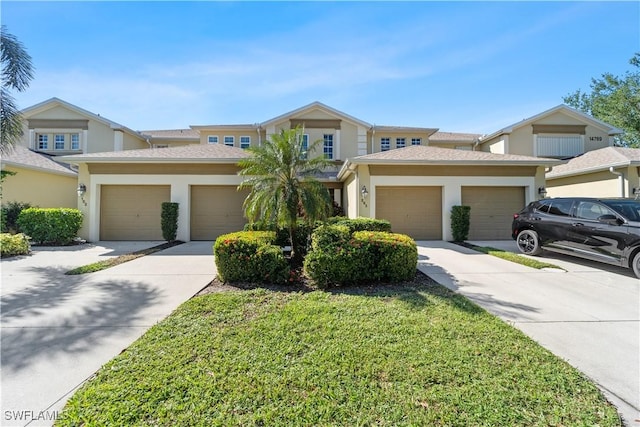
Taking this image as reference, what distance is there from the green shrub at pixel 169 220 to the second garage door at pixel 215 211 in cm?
83

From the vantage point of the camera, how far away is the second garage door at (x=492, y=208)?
38.3 ft

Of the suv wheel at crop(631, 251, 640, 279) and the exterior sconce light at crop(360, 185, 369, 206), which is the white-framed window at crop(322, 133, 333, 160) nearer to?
the exterior sconce light at crop(360, 185, 369, 206)

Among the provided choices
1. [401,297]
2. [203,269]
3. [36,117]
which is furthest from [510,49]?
[36,117]

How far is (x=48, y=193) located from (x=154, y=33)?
38.2ft

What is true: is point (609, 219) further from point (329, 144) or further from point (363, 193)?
point (329, 144)

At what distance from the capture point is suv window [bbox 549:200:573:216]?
24.4ft

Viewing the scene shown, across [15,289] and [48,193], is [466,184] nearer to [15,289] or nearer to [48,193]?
[15,289]

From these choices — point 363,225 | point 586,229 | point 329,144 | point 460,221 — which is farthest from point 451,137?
point 363,225

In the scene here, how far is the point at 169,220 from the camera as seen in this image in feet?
37.1

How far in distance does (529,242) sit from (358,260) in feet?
20.9

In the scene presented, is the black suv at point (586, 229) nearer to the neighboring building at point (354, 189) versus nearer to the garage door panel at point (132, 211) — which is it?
the neighboring building at point (354, 189)

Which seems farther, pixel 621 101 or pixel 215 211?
pixel 621 101

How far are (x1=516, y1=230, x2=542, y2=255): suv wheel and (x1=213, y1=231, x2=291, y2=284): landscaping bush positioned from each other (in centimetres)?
748

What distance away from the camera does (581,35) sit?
8594mm
